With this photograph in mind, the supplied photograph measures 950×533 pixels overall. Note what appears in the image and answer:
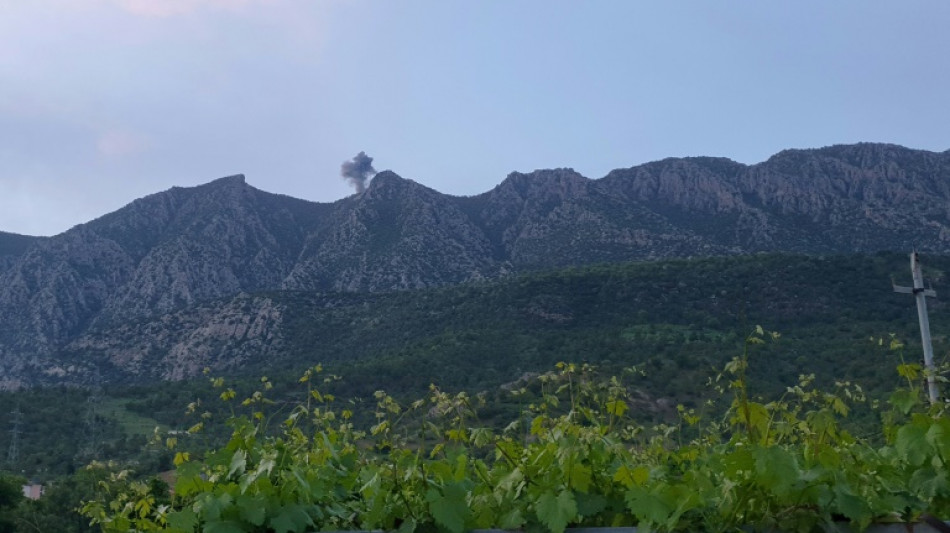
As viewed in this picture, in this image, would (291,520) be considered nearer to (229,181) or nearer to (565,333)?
(565,333)

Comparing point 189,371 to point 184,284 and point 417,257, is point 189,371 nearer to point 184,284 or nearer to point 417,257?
point 184,284

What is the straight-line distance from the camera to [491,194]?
8381 centimetres

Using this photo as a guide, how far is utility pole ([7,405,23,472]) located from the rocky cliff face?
51.2ft

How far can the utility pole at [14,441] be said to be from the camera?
95.0 ft

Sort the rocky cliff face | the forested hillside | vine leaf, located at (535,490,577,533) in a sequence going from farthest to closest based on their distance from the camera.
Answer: the rocky cliff face < the forested hillside < vine leaf, located at (535,490,577,533)

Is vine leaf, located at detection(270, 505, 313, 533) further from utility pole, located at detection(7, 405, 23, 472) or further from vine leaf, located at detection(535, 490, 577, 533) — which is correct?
utility pole, located at detection(7, 405, 23, 472)

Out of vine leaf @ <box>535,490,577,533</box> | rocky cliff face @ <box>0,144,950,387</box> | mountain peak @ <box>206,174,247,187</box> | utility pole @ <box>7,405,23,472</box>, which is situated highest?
mountain peak @ <box>206,174,247,187</box>

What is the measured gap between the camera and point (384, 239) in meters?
69.6

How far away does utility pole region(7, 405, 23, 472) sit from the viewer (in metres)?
29.0

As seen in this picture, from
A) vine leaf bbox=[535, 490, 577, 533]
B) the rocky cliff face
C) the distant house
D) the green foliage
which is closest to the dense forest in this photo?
the distant house

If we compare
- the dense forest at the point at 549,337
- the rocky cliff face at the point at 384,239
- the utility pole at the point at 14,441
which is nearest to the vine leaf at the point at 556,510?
the dense forest at the point at 549,337

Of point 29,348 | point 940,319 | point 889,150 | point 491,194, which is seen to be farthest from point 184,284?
point 889,150

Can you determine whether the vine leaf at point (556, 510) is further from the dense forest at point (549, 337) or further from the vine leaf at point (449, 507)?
the dense forest at point (549, 337)

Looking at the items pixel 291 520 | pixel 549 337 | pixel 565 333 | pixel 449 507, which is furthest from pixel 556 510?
pixel 565 333
